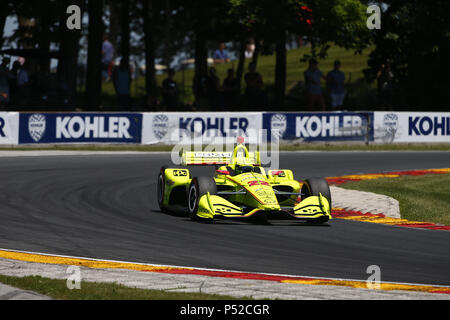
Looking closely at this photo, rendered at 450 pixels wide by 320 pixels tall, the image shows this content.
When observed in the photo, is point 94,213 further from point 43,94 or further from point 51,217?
point 43,94

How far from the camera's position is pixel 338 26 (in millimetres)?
29000

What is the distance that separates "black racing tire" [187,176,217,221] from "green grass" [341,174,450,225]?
3.14 meters

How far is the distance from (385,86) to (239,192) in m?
18.5

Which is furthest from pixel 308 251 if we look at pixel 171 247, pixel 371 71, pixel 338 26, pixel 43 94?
pixel 371 71

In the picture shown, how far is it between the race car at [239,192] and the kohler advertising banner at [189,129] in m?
10.9

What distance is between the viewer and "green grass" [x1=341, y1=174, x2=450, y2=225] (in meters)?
13.6

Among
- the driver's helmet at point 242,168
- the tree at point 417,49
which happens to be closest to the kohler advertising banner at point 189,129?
the tree at point 417,49

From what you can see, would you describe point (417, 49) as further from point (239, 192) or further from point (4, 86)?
point (239, 192)

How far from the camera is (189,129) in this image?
24.7 m

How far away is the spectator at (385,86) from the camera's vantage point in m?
29.4

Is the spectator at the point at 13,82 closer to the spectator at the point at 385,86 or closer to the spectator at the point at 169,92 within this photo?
the spectator at the point at 169,92
